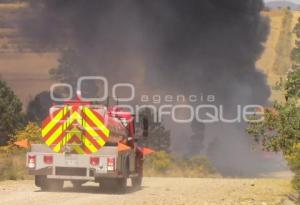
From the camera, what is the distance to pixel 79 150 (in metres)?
21.4

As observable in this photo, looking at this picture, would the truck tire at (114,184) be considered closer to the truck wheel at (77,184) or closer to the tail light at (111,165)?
the tail light at (111,165)

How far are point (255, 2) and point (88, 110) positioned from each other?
101665 millimetres

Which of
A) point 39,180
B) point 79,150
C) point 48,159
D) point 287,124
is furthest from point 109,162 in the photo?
point 287,124

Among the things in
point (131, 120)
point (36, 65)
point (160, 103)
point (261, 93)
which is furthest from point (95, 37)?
point (131, 120)

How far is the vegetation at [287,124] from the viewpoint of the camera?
20.1 m

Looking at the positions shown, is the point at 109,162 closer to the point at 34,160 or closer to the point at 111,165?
the point at 111,165

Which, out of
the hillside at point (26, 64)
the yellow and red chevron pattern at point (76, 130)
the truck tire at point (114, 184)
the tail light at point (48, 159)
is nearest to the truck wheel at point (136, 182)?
the truck tire at point (114, 184)

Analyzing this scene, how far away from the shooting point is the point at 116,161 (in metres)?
21.0

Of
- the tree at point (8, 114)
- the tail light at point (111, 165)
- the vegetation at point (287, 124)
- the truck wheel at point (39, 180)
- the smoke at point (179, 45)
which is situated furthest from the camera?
the smoke at point (179, 45)

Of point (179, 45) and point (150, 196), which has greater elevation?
point (179, 45)

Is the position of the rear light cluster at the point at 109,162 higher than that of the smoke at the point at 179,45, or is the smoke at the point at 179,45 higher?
the smoke at the point at 179,45

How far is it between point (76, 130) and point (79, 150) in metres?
0.66

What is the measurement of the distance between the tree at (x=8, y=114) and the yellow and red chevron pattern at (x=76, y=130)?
44148mm

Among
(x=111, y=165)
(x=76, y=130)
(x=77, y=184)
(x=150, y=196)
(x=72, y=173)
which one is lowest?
(x=150, y=196)
